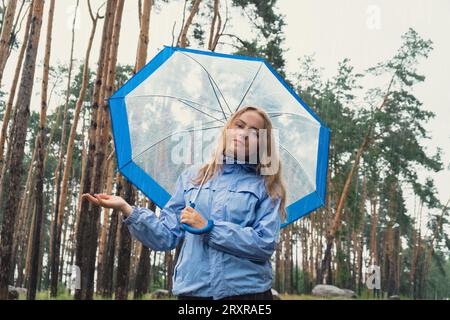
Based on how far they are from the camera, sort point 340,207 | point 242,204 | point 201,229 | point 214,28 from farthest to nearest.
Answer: point 340,207, point 214,28, point 242,204, point 201,229

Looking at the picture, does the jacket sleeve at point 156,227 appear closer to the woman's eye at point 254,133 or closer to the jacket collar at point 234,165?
the jacket collar at point 234,165

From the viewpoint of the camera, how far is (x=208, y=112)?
3.49m

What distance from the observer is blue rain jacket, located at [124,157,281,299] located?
65.4 inches

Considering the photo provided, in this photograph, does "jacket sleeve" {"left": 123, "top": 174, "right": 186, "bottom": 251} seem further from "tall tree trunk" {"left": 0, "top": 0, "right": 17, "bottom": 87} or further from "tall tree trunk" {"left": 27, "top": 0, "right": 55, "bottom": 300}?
"tall tree trunk" {"left": 27, "top": 0, "right": 55, "bottom": 300}

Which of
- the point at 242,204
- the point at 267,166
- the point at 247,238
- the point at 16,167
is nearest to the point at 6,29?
the point at 16,167

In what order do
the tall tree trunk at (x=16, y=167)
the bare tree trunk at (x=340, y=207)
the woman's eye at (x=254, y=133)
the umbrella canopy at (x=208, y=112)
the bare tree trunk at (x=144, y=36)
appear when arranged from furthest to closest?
1. the bare tree trunk at (x=340, y=207)
2. the bare tree trunk at (x=144, y=36)
3. the tall tree trunk at (x=16, y=167)
4. the umbrella canopy at (x=208, y=112)
5. the woman's eye at (x=254, y=133)

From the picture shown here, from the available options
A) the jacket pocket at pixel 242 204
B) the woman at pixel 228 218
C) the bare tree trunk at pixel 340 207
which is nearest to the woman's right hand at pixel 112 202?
the woman at pixel 228 218

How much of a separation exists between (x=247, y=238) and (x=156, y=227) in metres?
0.32

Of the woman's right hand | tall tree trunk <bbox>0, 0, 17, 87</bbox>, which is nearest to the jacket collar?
the woman's right hand

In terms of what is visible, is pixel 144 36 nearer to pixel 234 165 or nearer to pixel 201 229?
pixel 234 165

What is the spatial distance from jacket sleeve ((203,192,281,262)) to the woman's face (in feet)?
0.79

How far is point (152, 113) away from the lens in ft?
11.2

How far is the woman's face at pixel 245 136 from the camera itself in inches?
73.2
